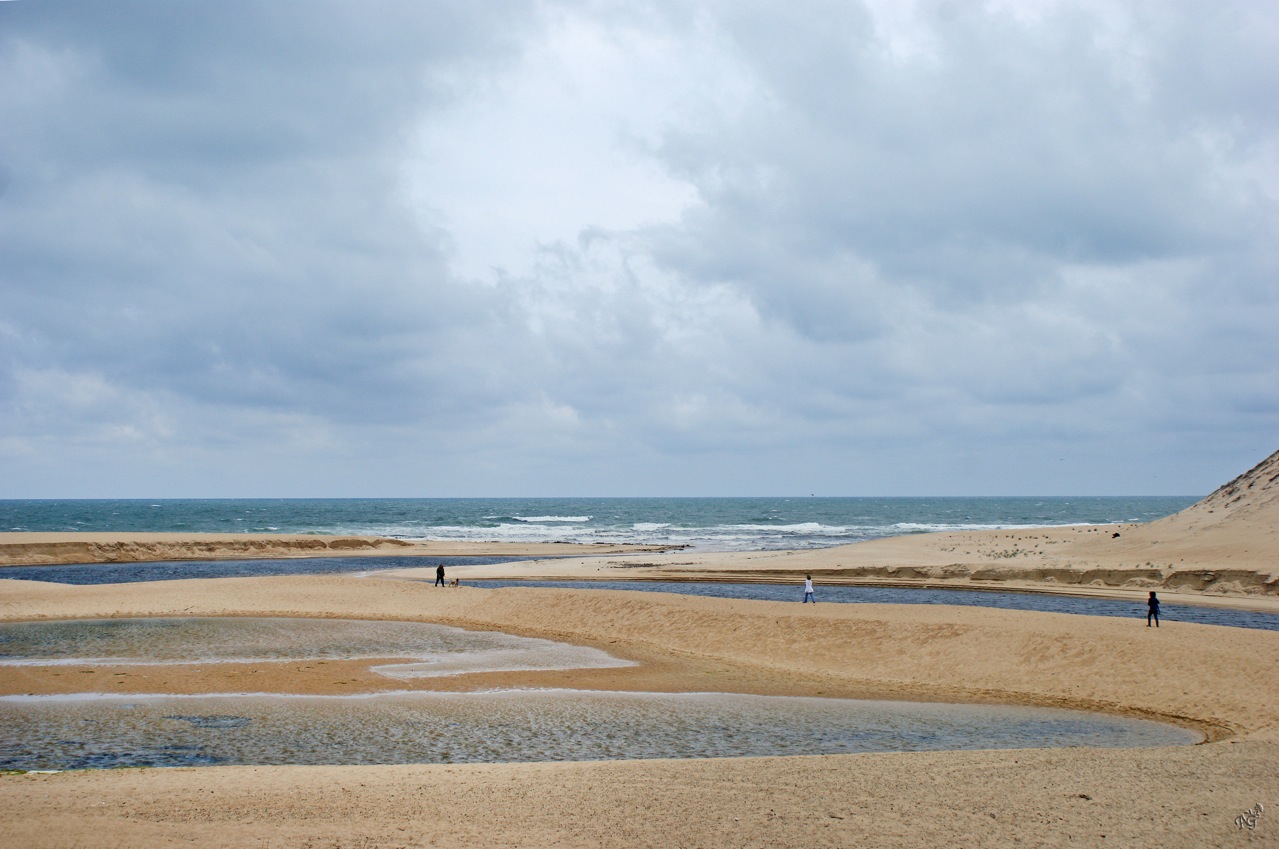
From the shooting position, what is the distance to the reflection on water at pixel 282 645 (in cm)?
Answer: 2452

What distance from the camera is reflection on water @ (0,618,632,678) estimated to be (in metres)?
24.5

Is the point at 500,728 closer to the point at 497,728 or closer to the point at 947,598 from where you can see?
the point at 497,728

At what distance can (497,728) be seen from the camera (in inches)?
664

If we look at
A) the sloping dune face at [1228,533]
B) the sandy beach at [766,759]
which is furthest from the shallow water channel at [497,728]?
the sloping dune face at [1228,533]

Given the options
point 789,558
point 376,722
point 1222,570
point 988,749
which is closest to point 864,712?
point 988,749

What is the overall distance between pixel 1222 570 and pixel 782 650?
28.3 meters

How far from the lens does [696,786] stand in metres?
11.7

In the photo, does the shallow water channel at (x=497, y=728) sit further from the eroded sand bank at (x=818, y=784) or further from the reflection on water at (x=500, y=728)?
the eroded sand bank at (x=818, y=784)

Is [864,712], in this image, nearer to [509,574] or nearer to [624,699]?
[624,699]

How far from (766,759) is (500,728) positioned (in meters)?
5.94

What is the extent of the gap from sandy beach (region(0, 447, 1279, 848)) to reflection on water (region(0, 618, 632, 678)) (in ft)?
4.54

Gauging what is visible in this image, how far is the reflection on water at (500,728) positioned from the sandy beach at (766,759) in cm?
143

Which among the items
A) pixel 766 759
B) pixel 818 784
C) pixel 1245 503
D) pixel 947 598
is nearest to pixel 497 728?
A: pixel 766 759

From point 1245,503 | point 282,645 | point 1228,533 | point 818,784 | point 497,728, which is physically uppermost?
point 1245,503
